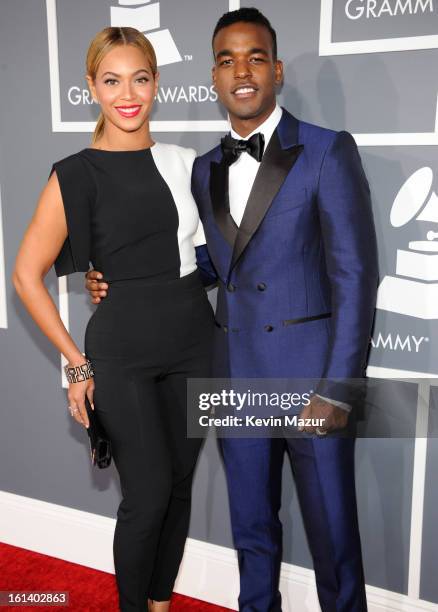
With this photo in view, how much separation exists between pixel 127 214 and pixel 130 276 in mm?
205

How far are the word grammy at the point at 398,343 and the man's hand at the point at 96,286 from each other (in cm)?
102

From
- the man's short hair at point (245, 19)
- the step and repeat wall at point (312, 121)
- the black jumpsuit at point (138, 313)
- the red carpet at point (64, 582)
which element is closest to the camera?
the man's short hair at point (245, 19)

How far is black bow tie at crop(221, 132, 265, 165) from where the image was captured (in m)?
2.06

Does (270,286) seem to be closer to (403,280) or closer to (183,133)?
(403,280)

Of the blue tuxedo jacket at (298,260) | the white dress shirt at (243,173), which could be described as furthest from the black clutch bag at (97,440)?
the white dress shirt at (243,173)

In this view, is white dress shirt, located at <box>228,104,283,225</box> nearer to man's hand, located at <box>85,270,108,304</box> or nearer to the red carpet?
man's hand, located at <box>85,270,108,304</box>

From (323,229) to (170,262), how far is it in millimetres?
559

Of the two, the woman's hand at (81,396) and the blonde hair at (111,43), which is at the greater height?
the blonde hair at (111,43)

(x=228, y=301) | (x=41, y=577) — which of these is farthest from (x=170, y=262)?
(x=41, y=577)

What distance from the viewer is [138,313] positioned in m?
2.20

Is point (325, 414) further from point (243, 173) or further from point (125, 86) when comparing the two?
point (125, 86)

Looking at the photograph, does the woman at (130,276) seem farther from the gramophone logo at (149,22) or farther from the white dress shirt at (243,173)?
the gramophone logo at (149,22)

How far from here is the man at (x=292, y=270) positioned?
1.94 metres

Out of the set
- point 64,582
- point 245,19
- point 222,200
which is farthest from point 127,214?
point 64,582
